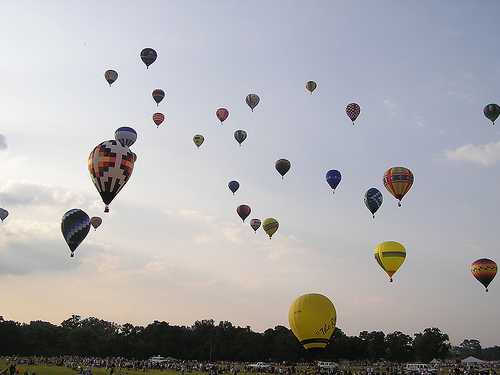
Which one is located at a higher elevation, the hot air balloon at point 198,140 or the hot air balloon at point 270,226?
the hot air balloon at point 198,140

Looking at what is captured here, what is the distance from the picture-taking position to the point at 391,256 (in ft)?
104

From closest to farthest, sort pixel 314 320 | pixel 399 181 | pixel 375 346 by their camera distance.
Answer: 1. pixel 314 320
2. pixel 399 181
3. pixel 375 346

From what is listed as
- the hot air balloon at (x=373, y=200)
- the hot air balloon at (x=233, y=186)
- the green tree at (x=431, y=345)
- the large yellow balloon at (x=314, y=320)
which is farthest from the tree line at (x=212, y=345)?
the large yellow balloon at (x=314, y=320)

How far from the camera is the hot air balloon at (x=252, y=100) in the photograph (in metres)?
44.0

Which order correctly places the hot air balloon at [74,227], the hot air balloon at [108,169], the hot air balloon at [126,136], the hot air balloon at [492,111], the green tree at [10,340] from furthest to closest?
the green tree at [10,340], the hot air balloon at [492,111], the hot air balloon at [126,136], the hot air balloon at [74,227], the hot air balloon at [108,169]

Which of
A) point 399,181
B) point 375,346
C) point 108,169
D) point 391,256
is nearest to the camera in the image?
point 108,169

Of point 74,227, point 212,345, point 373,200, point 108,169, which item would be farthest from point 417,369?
point 212,345

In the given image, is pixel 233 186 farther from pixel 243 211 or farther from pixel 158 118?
pixel 158 118

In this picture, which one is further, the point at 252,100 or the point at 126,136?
the point at 252,100

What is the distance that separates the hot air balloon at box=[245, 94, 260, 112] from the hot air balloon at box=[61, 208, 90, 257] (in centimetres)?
1970

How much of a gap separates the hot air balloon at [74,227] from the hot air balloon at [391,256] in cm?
2216

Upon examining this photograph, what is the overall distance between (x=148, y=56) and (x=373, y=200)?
24085mm

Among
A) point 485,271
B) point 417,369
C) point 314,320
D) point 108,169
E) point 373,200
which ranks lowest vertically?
point 417,369

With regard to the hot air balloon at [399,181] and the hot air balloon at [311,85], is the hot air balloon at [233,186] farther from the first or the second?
the hot air balloon at [399,181]
